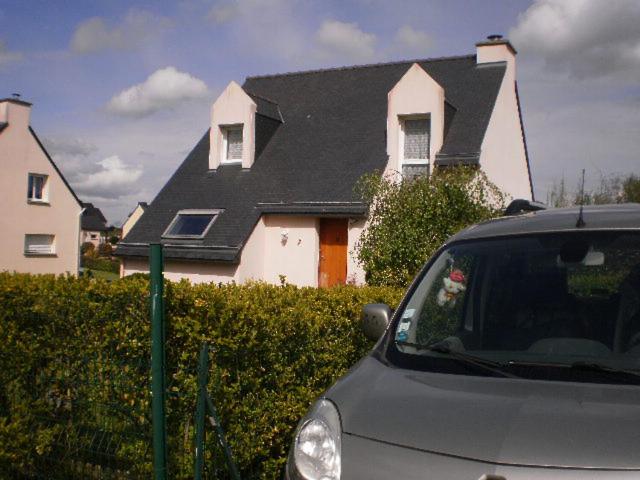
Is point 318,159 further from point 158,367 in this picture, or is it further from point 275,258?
point 158,367

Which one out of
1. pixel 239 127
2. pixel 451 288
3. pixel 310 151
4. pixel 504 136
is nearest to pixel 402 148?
pixel 310 151

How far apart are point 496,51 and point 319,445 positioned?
63.4 ft

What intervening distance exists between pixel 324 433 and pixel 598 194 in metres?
20.4

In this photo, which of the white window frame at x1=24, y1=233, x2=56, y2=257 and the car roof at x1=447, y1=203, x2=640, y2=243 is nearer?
the car roof at x1=447, y1=203, x2=640, y2=243

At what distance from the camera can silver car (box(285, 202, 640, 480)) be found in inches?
95.9

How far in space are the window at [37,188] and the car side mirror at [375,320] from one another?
118ft

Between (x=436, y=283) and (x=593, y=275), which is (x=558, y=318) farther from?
(x=436, y=283)

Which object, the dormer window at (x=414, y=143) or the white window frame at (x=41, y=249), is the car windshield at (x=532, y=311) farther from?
the white window frame at (x=41, y=249)

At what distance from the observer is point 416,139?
18.6 m

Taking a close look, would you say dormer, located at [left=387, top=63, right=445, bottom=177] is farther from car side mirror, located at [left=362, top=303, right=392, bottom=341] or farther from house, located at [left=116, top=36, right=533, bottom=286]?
car side mirror, located at [left=362, top=303, right=392, bottom=341]

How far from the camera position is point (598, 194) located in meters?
21.3

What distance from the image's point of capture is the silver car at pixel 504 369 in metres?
2.44

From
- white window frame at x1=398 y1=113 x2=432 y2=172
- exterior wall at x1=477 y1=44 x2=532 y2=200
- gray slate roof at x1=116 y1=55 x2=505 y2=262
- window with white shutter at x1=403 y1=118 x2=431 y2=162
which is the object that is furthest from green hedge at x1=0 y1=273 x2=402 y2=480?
exterior wall at x1=477 y1=44 x2=532 y2=200

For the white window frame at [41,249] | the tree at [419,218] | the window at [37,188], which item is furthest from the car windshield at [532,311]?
the window at [37,188]
